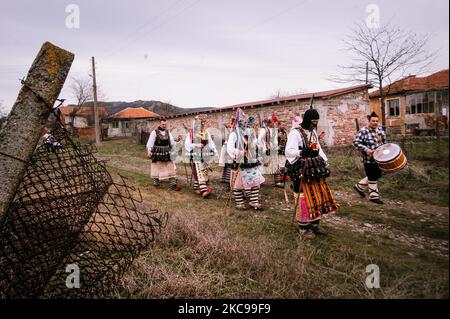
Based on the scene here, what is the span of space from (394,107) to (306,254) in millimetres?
23934

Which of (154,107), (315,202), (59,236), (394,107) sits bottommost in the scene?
(315,202)

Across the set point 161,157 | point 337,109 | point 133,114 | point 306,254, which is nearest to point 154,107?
point 133,114

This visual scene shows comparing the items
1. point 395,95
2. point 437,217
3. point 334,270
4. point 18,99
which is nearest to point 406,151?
point 334,270

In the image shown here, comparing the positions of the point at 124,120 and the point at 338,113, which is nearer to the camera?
the point at 338,113

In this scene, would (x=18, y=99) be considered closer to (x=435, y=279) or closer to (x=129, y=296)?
(x=129, y=296)

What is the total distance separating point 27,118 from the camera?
1.66 m

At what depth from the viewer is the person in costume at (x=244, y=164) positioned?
583 centimetres

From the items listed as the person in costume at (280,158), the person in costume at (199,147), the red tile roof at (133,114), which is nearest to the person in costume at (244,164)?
the person in costume at (199,147)

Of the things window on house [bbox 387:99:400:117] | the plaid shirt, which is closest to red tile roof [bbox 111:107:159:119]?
window on house [bbox 387:99:400:117]

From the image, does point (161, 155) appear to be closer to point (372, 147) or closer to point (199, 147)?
point (199, 147)

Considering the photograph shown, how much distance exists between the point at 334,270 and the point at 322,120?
12085mm

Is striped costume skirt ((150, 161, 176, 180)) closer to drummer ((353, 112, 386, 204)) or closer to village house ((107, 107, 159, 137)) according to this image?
drummer ((353, 112, 386, 204))

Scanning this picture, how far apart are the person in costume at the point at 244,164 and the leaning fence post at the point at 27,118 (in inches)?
170

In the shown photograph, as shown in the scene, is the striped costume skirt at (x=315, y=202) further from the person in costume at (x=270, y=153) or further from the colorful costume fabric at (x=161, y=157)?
the colorful costume fabric at (x=161, y=157)
